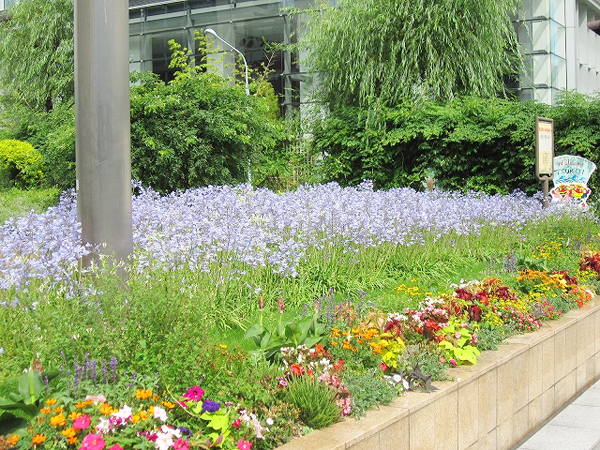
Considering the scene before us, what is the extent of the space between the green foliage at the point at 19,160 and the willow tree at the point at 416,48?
37.8 ft

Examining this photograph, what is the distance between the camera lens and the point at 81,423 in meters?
2.55

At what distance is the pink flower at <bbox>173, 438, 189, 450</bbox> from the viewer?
8.64ft

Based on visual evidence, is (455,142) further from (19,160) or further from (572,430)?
(19,160)

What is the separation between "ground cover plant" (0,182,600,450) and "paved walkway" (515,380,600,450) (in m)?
0.67

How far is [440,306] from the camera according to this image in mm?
5133

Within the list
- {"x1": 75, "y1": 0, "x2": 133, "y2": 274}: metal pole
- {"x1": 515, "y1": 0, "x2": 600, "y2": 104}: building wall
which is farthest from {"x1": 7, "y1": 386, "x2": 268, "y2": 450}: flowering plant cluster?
{"x1": 515, "y1": 0, "x2": 600, "y2": 104}: building wall

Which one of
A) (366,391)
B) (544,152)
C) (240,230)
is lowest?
(366,391)

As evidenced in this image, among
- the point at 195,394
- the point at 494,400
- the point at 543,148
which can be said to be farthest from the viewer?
the point at 543,148

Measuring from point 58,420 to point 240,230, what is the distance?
3.56 m

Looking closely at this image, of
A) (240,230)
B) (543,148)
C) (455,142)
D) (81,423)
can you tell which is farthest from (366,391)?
(455,142)

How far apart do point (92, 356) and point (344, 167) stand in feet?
45.1

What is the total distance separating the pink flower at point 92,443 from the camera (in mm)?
2424

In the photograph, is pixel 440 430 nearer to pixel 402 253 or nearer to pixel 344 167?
Result: pixel 402 253

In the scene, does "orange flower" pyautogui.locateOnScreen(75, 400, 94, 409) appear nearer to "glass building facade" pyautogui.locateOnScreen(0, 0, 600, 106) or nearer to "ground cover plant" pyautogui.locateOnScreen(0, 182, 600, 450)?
"ground cover plant" pyautogui.locateOnScreen(0, 182, 600, 450)
